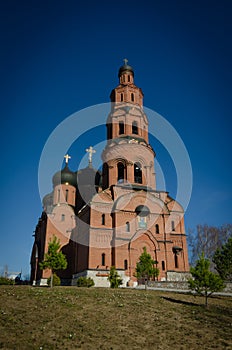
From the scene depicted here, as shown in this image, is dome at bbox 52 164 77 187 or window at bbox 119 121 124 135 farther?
dome at bbox 52 164 77 187

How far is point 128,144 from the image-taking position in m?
33.2

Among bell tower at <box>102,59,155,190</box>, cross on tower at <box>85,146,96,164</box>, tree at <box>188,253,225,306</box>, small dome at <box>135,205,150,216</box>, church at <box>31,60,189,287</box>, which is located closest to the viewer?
tree at <box>188,253,225,306</box>

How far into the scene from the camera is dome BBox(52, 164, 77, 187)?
3900cm

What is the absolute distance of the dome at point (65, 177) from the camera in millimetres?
39000

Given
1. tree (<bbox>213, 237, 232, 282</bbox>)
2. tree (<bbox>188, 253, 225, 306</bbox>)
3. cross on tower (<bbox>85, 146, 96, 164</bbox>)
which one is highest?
cross on tower (<bbox>85, 146, 96, 164</bbox>)

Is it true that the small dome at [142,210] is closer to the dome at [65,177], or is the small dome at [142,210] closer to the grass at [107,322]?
the dome at [65,177]

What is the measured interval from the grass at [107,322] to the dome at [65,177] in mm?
23284

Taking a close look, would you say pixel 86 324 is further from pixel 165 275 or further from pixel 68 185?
pixel 68 185

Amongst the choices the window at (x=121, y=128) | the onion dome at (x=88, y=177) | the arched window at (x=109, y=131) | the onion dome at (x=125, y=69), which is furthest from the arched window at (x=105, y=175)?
the onion dome at (x=125, y=69)

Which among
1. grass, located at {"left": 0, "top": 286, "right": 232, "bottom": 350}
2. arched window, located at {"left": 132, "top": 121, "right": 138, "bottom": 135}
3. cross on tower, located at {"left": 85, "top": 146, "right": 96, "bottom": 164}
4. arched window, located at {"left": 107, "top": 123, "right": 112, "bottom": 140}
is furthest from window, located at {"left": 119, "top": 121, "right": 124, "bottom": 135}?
grass, located at {"left": 0, "top": 286, "right": 232, "bottom": 350}

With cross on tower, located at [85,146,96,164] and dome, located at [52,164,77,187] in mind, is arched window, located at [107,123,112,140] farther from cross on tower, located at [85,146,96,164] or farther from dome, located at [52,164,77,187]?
dome, located at [52,164,77,187]

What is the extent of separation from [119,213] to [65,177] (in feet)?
40.6

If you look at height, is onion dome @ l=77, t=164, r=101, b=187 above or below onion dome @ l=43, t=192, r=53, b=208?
above

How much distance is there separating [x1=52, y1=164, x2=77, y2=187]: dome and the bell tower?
20.7ft
